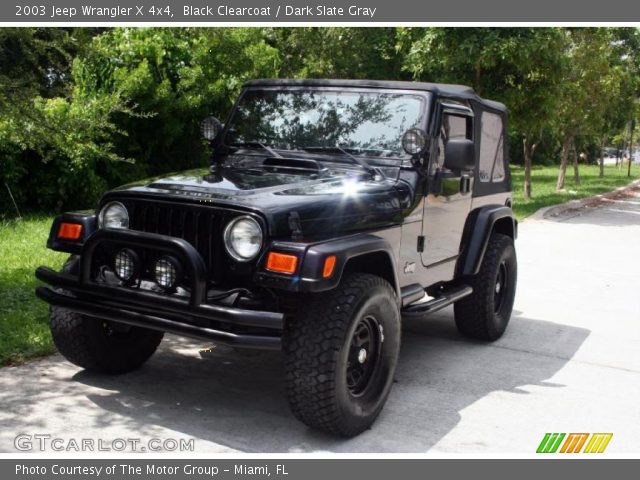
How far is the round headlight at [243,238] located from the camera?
13.6ft

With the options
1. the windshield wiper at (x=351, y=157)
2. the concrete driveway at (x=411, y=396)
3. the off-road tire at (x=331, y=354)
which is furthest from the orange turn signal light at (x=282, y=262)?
the windshield wiper at (x=351, y=157)

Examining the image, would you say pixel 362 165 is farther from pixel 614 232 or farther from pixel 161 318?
pixel 614 232

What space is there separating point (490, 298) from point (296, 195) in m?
2.46

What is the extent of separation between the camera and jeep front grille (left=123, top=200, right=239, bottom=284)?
14.0ft

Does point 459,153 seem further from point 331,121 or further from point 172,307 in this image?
point 172,307

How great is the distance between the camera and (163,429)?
432 centimetres

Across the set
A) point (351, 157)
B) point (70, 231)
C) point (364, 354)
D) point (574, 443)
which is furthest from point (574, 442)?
point (70, 231)

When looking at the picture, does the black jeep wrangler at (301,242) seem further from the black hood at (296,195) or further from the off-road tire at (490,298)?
the off-road tire at (490,298)

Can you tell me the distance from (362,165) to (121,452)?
2.29 metres

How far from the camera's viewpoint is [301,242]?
13.6 ft

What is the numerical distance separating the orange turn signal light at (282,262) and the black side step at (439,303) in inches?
54.9

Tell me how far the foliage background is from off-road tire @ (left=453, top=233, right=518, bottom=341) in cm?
351

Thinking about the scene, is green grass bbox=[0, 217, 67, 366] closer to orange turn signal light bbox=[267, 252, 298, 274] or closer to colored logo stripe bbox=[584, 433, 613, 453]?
orange turn signal light bbox=[267, 252, 298, 274]

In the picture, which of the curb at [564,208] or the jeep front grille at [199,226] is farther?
the curb at [564,208]
